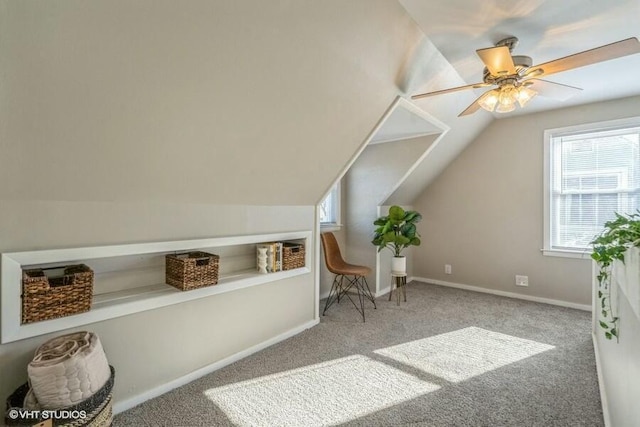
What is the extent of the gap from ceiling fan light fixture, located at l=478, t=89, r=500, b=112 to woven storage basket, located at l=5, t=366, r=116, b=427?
9.41 feet

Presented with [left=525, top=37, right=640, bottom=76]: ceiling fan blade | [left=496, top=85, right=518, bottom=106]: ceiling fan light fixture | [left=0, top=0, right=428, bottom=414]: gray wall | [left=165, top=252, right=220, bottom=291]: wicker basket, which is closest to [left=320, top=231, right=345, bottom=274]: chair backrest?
[left=0, top=0, right=428, bottom=414]: gray wall

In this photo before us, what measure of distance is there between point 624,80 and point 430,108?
1.81 metres

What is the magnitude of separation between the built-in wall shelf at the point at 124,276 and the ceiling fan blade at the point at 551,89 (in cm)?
224

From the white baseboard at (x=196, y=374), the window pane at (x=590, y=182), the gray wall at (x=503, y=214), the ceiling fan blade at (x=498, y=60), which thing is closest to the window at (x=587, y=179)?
the window pane at (x=590, y=182)

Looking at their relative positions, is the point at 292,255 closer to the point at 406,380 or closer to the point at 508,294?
the point at 406,380

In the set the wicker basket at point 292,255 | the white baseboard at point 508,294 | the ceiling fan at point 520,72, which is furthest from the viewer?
the white baseboard at point 508,294

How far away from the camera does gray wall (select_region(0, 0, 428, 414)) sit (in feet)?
3.93

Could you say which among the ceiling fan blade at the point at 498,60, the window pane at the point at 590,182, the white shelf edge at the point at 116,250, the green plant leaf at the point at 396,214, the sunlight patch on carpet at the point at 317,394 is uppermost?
the ceiling fan blade at the point at 498,60

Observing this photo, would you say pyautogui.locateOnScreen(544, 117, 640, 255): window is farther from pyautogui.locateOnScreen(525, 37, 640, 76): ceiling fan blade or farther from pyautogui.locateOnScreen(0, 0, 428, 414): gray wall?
pyautogui.locateOnScreen(0, 0, 428, 414): gray wall

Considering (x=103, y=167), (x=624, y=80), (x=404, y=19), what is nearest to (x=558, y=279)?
(x=624, y=80)

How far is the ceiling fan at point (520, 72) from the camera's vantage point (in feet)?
5.15

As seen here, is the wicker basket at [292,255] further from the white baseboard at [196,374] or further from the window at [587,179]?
the window at [587,179]

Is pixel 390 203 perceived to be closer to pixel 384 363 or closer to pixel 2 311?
pixel 384 363

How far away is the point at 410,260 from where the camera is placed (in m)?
4.97
